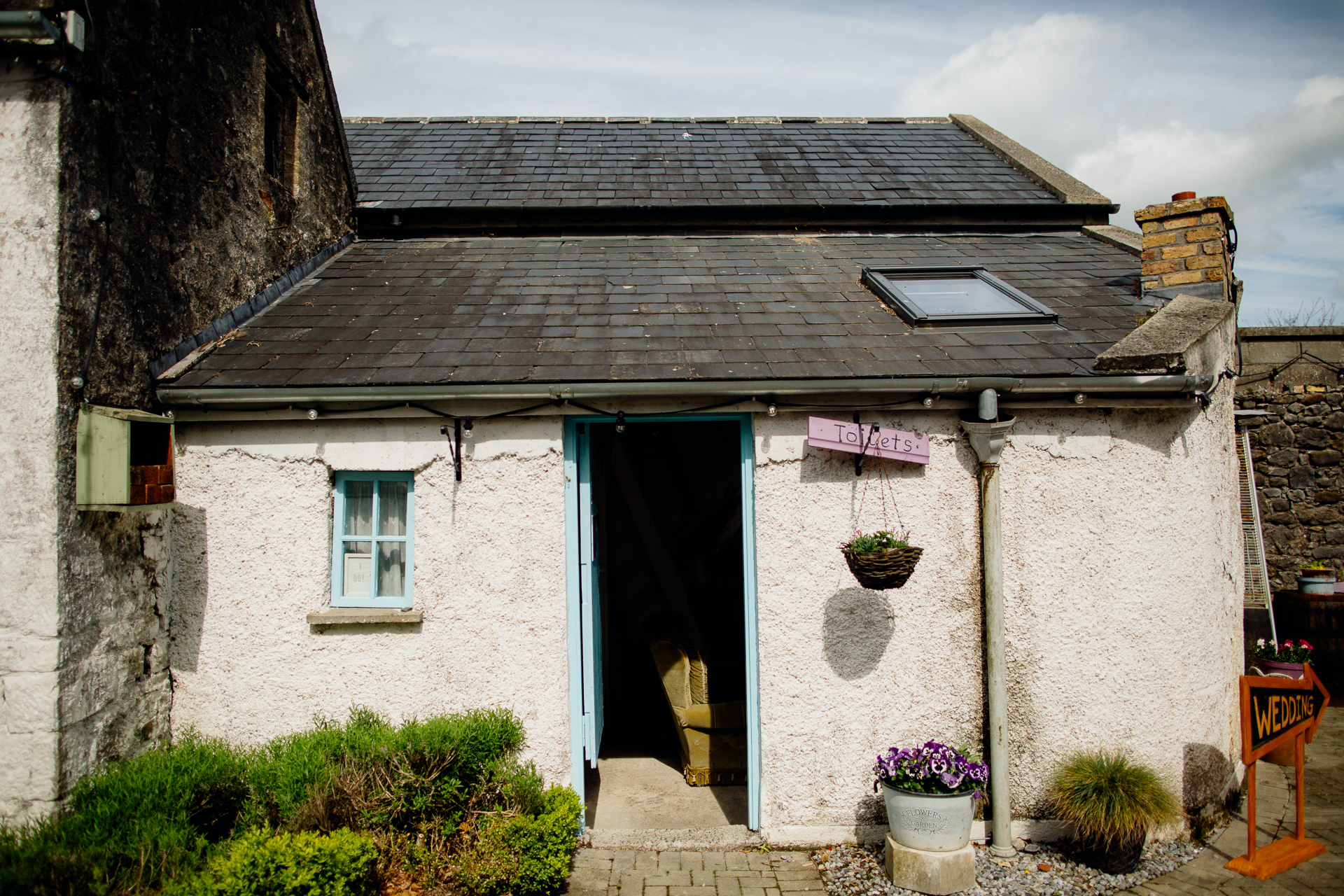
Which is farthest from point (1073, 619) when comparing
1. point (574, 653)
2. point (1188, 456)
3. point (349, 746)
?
point (349, 746)

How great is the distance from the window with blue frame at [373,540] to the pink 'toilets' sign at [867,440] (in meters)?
2.84

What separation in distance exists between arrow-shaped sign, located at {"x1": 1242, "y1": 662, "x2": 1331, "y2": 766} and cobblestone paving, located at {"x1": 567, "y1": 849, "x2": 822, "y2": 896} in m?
2.90

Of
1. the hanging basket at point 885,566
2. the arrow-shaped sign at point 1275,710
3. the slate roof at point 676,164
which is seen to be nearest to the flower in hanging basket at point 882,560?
the hanging basket at point 885,566

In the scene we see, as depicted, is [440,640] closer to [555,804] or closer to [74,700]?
[555,804]

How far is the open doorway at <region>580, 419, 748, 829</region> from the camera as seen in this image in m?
5.89

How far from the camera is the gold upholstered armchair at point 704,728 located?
5965mm

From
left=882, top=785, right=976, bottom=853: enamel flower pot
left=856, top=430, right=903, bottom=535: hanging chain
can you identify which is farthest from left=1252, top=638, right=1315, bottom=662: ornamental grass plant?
left=856, top=430, right=903, bottom=535: hanging chain

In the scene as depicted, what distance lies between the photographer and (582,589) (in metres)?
5.18

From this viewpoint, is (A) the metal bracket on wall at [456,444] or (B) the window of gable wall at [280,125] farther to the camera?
(B) the window of gable wall at [280,125]

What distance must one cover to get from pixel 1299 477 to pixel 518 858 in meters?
9.98

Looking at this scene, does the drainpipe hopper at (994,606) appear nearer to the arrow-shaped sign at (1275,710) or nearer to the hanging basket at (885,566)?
the hanging basket at (885,566)

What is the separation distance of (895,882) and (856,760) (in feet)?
2.41

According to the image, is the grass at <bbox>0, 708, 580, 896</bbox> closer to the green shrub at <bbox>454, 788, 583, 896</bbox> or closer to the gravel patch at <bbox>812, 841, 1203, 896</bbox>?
the green shrub at <bbox>454, 788, 583, 896</bbox>

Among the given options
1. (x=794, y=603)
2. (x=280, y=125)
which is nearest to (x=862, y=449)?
(x=794, y=603)
